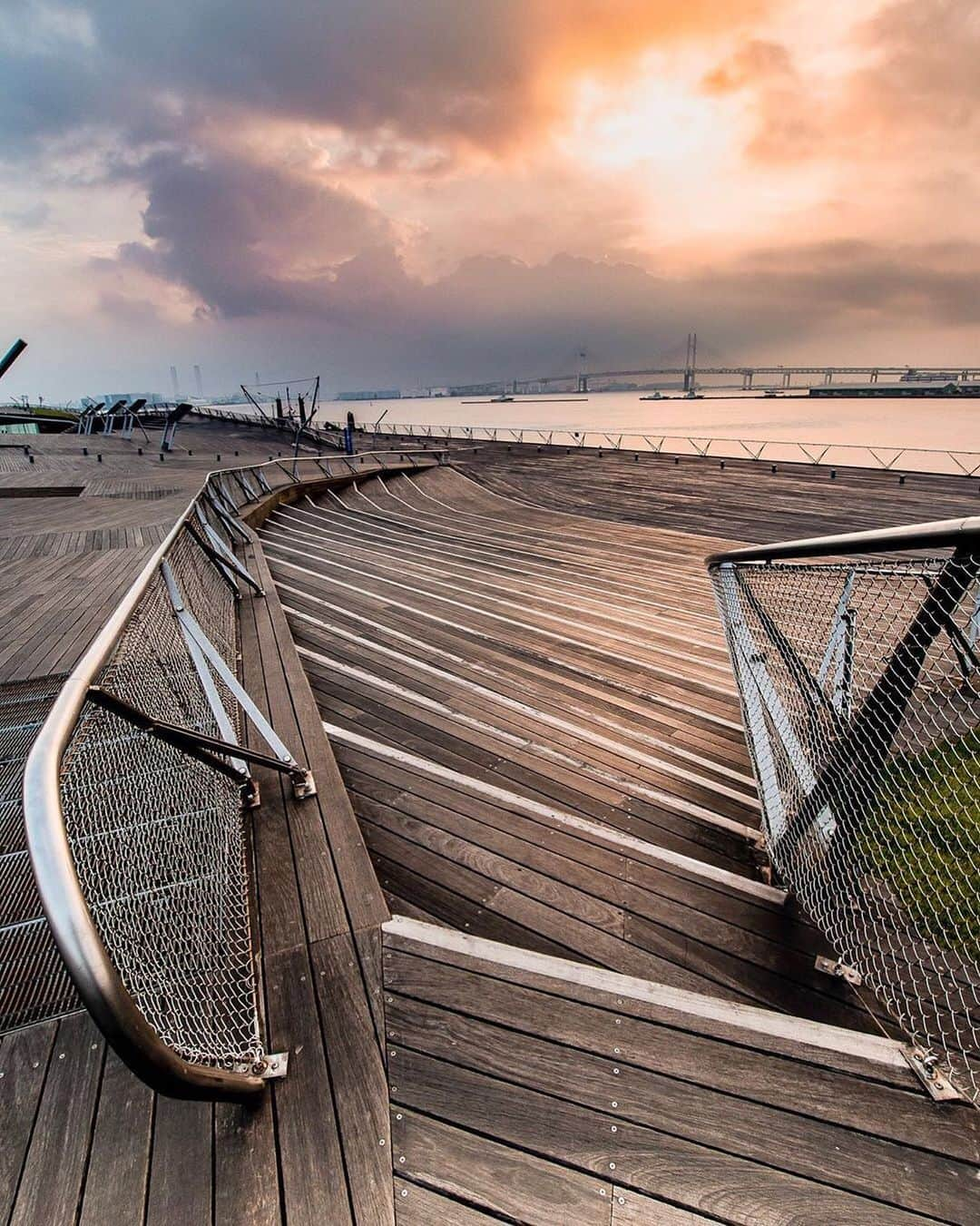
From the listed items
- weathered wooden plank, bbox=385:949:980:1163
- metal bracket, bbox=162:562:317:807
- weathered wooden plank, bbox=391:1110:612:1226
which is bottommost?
weathered wooden plank, bbox=391:1110:612:1226

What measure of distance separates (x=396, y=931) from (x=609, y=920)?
86 centimetres

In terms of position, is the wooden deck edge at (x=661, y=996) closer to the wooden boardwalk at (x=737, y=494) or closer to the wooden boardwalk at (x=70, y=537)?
the wooden boardwalk at (x=70, y=537)

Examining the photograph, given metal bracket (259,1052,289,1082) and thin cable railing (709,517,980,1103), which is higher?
thin cable railing (709,517,980,1103)

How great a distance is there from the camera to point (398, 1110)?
1683 millimetres

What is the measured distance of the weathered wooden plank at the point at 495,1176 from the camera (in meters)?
1.48

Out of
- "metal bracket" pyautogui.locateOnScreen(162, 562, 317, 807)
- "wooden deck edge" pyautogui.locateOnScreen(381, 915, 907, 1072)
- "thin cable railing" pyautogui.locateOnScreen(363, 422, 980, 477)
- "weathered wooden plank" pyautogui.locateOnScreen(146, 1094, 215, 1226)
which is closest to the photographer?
"weathered wooden plank" pyautogui.locateOnScreen(146, 1094, 215, 1226)

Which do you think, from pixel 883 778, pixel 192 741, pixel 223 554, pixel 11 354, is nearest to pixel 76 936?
pixel 192 741

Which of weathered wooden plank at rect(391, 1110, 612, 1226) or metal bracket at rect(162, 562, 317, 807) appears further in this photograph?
metal bracket at rect(162, 562, 317, 807)

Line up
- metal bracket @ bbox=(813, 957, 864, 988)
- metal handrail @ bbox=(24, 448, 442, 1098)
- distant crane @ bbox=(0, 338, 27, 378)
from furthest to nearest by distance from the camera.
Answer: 1. distant crane @ bbox=(0, 338, 27, 378)
2. metal bracket @ bbox=(813, 957, 864, 988)
3. metal handrail @ bbox=(24, 448, 442, 1098)

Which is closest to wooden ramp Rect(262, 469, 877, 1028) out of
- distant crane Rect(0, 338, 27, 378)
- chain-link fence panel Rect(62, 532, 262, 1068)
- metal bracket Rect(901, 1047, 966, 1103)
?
metal bracket Rect(901, 1047, 966, 1103)

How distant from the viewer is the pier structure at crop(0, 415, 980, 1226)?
1506 millimetres

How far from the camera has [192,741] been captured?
2.24 metres

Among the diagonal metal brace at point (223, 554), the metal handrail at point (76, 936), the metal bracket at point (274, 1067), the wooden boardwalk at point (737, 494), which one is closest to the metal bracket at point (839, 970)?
the metal bracket at point (274, 1067)

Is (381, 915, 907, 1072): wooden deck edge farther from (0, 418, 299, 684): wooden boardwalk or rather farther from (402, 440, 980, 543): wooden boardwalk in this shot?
(402, 440, 980, 543): wooden boardwalk
